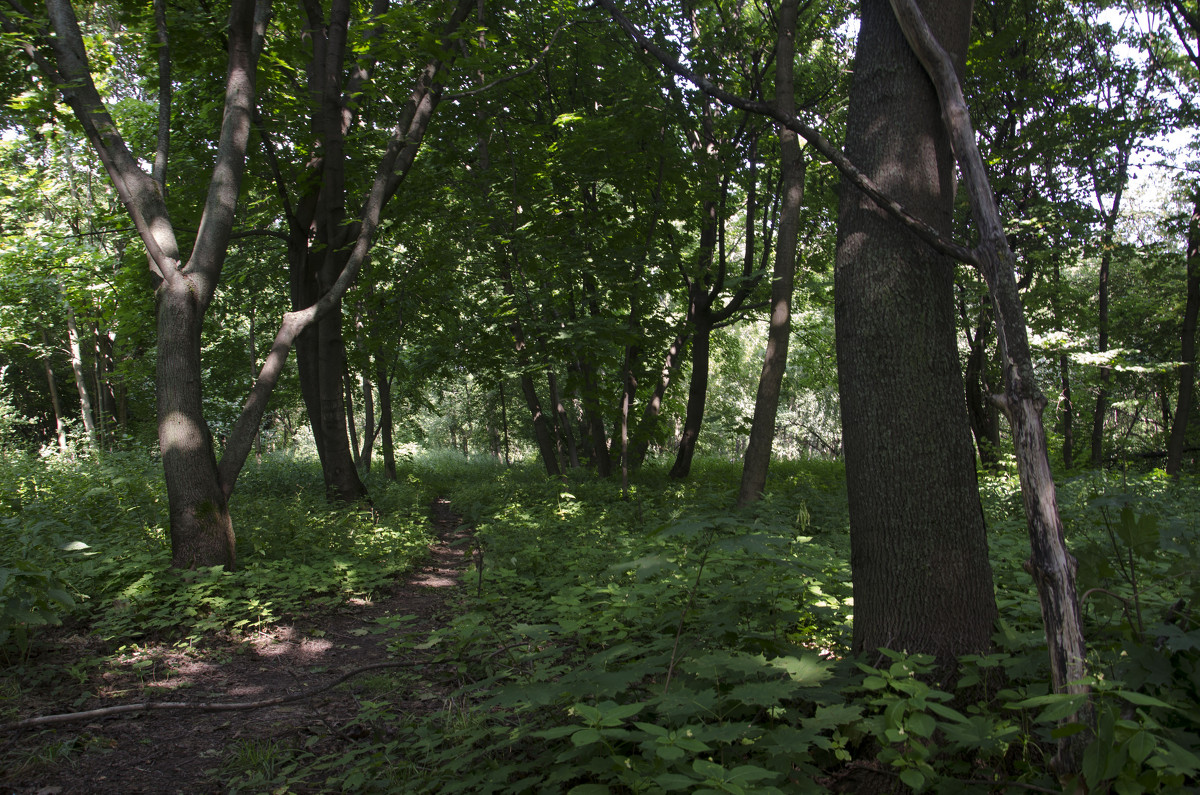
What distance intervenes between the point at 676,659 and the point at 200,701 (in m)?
Result: 3.18

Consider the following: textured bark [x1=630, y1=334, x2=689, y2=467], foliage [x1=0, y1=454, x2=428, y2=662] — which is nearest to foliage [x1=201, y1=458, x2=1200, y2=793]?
foliage [x1=0, y1=454, x2=428, y2=662]

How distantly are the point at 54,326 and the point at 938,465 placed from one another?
90.9 ft

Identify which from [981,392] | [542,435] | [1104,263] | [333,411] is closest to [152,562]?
[333,411]

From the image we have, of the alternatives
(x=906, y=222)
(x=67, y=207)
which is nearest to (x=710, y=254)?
(x=906, y=222)

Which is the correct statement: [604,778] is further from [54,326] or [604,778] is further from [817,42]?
[54,326]

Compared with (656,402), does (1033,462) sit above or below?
below

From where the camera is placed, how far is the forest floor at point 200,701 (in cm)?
301

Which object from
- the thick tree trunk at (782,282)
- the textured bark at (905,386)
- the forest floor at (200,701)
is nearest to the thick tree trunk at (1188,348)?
the thick tree trunk at (782,282)

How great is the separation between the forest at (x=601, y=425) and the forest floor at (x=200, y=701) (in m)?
0.03

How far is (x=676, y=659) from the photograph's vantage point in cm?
256

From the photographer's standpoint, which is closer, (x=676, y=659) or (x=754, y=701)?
(x=754, y=701)

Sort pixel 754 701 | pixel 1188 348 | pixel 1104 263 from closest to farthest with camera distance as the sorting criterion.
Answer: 1. pixel 754 701
2. pixel 1188 348
3. pixel 1104 263

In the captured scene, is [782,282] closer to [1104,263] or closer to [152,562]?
[152,562]

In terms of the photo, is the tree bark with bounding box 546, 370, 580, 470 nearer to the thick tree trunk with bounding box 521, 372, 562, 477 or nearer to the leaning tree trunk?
the thick tree trunk with bounding box 521, 372, 562, 477
